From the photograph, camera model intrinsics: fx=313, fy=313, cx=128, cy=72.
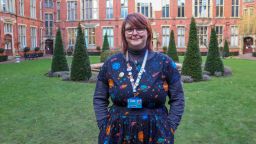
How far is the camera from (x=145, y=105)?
242 centimetres

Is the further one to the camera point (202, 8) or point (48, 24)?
point (48, 24)

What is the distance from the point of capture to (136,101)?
2.36m

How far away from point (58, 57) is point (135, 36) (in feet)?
44.4

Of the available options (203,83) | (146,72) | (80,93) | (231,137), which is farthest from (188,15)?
(146,72)

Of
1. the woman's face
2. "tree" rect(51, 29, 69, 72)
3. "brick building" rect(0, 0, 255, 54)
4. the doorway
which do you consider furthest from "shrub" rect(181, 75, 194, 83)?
the doorway

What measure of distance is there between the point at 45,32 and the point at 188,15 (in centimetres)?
1830

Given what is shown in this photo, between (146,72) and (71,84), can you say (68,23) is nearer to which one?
(71,84)

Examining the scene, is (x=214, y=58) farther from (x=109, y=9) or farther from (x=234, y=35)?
(x=109, y=9)

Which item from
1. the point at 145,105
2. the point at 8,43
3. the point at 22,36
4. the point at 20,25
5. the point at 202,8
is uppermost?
the point at 202,8

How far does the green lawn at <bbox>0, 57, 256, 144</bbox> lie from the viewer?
18.0ft

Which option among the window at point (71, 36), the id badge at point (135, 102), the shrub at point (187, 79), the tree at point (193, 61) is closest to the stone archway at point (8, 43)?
the window at point (71, 36)

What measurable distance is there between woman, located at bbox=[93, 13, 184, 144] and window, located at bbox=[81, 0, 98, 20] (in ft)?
122

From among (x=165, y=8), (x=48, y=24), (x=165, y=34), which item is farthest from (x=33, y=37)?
(x=165, y=8)

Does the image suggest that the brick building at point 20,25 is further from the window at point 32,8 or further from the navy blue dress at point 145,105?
the navy blue dress at point 145,105
